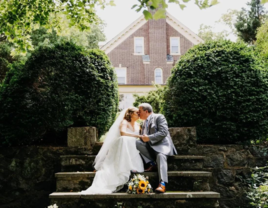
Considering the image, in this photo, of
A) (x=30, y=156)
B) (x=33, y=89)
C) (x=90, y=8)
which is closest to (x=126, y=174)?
(x=30, y=156)

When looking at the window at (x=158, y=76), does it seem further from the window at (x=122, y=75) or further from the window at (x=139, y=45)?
the window at (x=122, y=75)

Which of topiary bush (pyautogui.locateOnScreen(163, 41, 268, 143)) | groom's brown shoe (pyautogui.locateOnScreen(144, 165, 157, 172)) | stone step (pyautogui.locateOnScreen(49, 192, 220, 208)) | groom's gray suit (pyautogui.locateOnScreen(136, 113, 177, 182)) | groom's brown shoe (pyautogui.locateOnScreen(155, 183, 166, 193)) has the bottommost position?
stone step (pyautogui.locateOnScreen(49, 192, 220, 208))

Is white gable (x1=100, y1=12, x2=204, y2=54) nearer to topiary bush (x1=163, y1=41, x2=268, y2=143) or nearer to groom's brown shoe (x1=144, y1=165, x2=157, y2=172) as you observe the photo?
topiary bush (x1=163, y1=41, x2=268, y2=143)

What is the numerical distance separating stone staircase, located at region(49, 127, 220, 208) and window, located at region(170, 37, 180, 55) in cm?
1793

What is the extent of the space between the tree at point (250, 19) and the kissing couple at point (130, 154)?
14113 millimetres

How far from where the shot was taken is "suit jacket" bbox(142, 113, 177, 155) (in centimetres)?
486

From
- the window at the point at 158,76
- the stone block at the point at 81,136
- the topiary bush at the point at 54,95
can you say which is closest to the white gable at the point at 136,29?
the window at the point at 158,76

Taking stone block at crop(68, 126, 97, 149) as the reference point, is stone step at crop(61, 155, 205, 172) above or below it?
below

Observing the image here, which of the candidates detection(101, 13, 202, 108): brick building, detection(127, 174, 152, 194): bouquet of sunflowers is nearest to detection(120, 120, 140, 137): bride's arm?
detection(127, 174, 152, 194): bouquet of sunflowers

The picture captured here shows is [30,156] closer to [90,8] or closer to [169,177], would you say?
[169,177]

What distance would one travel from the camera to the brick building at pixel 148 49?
69.9ft

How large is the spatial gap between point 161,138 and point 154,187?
887mm

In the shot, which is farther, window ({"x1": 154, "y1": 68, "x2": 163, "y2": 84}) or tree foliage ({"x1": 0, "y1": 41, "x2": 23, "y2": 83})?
window ({"x1": 154, "y1": 68, "x2": 163, "y2": 84})

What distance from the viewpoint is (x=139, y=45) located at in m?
21.8
